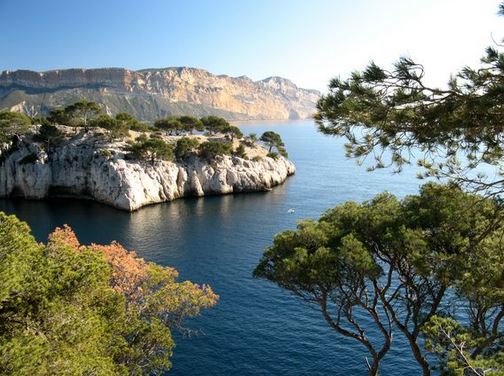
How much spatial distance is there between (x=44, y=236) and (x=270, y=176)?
52151mm

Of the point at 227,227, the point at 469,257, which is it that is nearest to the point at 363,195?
the point at 227,227

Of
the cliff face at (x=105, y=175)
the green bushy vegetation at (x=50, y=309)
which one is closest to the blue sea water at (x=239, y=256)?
the cliff face at (x=105, y=175)

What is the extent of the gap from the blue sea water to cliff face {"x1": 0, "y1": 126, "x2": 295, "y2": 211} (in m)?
3.10

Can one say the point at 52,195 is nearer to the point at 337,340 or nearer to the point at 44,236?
the point at 44,236

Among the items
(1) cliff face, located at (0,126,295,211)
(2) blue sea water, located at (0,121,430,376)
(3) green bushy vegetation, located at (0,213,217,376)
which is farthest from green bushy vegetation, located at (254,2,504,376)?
(1) cliff face, located at (0,126,295,211)

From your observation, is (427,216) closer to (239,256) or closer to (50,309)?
(50,309)

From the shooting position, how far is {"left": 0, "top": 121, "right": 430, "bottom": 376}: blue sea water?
29.9 metres

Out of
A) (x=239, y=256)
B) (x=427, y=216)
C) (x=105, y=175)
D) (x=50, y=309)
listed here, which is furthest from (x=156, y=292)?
(x=105, y=175)

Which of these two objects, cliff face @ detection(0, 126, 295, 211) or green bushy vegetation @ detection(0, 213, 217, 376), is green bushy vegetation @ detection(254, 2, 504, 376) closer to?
green bushy vegetation @ detection(0, 213, 217, 376)

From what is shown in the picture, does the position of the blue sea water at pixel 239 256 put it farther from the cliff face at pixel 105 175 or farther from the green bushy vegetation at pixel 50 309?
the green bushy vegetation at pixel 50 309

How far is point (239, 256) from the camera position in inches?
1986

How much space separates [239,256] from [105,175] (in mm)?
38318

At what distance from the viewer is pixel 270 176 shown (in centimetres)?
9562

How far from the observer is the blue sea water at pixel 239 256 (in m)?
29.9
